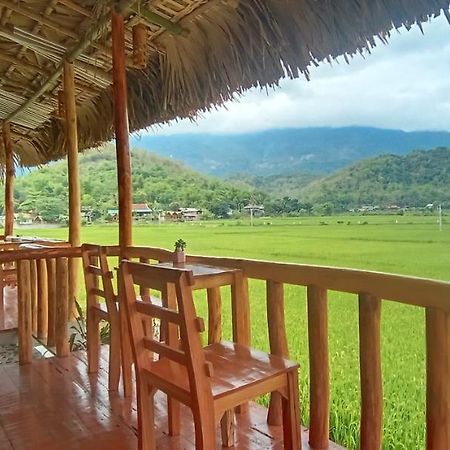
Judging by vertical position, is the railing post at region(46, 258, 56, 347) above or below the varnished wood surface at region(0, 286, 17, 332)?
above

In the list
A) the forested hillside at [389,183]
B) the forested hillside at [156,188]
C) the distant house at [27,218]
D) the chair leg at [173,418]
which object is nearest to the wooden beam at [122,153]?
the forested hillside at [156,188]

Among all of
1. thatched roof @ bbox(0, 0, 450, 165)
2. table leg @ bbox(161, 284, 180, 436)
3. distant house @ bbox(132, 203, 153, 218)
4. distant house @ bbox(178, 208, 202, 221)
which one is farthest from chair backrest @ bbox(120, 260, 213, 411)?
distant house @ bbox(132, 203, 153, 218)

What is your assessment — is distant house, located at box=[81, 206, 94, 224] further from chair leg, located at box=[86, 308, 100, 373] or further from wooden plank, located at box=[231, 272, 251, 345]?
wooden plank, located at box=[231, 272, 251, 345]

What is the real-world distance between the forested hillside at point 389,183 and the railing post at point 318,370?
0.71m

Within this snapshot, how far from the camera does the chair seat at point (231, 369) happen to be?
1729 mm

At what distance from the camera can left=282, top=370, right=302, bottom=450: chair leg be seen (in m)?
1.89

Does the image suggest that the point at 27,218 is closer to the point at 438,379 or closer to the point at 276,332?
the point at 276,332

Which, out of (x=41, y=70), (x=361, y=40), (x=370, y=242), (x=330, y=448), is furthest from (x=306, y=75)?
(x=41, y=70)

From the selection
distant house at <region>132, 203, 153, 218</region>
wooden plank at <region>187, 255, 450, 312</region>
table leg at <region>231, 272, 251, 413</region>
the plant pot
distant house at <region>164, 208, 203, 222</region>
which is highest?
distant house at <region>132, 203, 153, 218</region>

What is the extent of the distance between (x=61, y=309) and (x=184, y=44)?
2297mm

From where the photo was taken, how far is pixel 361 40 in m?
2.62

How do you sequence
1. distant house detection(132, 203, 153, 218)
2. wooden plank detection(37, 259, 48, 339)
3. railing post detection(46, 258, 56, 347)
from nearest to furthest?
railing post detection(46, 258, 56, 347) < wooden plank detection(37, 259, 48, 339) < distant house detection(132, 203, 153, 218)

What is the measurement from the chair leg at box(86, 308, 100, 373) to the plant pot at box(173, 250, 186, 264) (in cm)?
93

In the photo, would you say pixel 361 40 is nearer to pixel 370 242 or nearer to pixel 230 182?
pixel 370 242
